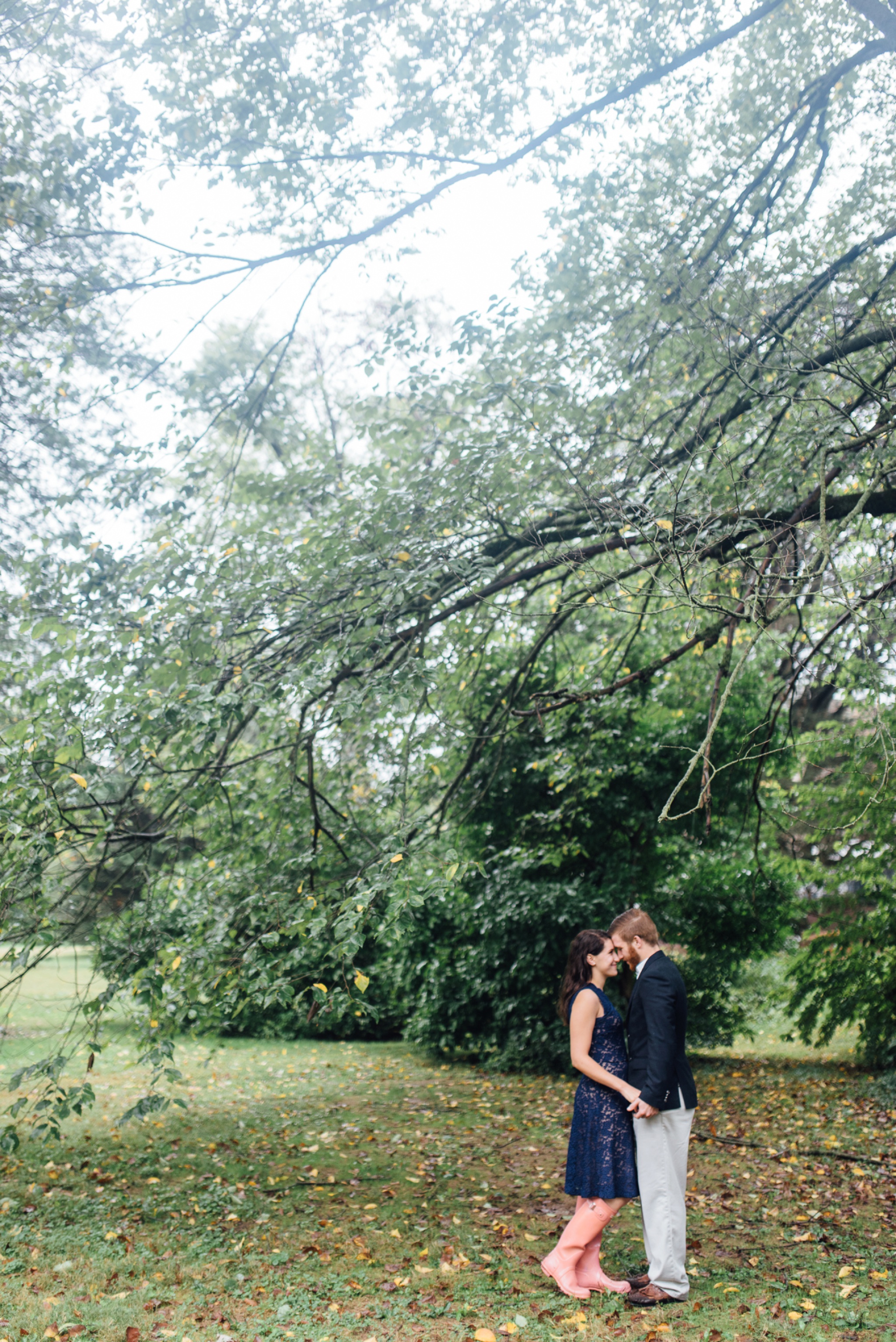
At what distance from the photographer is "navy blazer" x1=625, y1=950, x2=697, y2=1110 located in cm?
393

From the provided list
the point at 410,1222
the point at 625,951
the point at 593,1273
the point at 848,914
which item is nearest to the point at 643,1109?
the point at 625,951

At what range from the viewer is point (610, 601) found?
4660 millimetres

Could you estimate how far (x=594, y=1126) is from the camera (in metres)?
4.18

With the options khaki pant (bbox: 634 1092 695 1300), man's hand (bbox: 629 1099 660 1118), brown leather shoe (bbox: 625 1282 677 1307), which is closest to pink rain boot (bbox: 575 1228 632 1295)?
brown leather shoe (bbox: 625 1282 677 1307)

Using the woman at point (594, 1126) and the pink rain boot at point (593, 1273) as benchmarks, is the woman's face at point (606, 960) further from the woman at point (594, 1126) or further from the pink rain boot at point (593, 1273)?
the pink rain boot at point (593, 1273)

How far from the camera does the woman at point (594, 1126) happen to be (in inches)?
161

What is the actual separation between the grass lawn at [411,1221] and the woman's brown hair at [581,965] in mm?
1288

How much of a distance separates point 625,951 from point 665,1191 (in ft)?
3.28

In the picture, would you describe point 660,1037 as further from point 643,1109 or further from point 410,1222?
point 410,1222

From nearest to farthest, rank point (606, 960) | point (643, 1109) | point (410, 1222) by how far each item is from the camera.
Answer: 1. point (643, 1109)
2. point (606, 960)
3. point (410, 1222)

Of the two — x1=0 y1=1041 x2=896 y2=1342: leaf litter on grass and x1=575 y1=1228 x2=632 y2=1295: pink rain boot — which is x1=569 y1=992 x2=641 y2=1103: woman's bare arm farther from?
x1=0 y1=1041 x2=896 y2=1342: leaf litter on grass

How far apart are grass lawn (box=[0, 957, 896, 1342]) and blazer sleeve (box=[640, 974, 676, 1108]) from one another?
91 centimetres

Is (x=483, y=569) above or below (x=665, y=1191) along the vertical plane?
above

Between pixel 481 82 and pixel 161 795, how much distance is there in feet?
22.5
